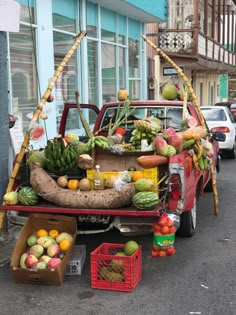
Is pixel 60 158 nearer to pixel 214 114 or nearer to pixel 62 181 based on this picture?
pixel 62 181

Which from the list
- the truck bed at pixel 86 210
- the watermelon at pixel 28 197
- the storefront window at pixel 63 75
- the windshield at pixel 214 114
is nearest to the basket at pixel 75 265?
the truck bed at pixel 86 210

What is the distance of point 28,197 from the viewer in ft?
17.0

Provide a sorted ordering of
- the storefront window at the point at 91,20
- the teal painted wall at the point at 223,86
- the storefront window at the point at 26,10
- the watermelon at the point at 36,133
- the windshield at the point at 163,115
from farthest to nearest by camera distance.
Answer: the teal painted wall at the point at 223,86
the storefront window at the point at 91,20
the storefront window at the point at 26,10
the windshield at the point at 163,115
the watermelon at the point at 36,133

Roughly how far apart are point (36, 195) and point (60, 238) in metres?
0.53

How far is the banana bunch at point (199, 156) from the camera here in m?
5.95

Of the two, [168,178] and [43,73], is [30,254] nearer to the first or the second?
[168,178]

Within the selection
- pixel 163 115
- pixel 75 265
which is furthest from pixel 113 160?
pixel 163 115

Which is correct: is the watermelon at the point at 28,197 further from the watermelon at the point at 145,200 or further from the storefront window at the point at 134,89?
the storefront window at the point at 134,89

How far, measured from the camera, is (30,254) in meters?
4.86

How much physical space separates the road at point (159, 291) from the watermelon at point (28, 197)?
755mm

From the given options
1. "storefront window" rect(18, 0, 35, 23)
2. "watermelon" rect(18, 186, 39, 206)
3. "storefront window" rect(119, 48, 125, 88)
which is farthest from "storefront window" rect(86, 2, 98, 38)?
"watermelon" rect(18, 186, 39, 206)

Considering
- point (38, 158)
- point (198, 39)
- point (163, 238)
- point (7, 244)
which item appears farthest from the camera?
point (198, 39)

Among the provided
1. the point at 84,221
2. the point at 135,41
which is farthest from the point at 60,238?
the point at 135,41

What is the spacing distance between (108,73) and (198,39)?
23.3 ft
